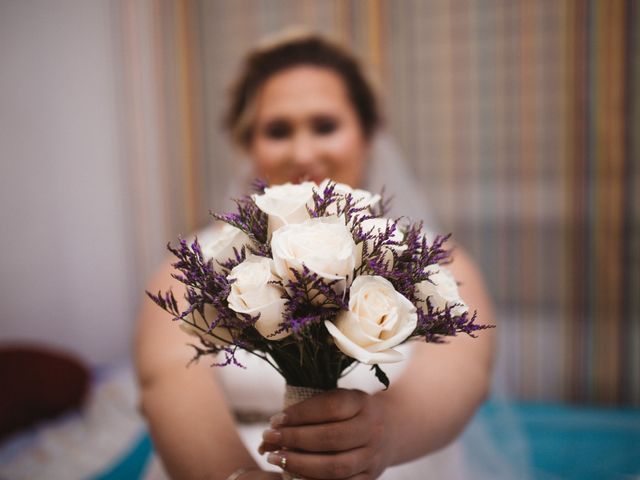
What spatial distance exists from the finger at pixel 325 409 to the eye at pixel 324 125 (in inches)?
34.4

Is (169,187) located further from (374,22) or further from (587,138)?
(587,138)

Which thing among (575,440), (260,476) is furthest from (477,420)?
(260,476)

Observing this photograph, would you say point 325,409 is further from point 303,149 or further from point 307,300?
point 303,149

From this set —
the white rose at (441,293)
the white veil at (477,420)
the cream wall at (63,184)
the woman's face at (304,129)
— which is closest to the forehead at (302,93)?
the woman's face at (304,129)

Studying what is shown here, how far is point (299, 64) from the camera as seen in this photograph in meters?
1.44

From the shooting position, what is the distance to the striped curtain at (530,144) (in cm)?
223

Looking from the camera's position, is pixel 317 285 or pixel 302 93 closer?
pixel 317 285

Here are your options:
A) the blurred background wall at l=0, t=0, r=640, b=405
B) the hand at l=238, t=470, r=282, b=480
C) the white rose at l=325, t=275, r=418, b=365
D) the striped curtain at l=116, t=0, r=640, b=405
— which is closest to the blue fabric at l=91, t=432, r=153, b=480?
the hand at l=238, t=470, r=282, b=480

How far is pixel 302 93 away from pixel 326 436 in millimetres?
992

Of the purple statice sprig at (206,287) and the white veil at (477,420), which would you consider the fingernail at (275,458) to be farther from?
the white veil at (477,420)

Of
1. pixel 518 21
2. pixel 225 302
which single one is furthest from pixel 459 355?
pixel 518 21

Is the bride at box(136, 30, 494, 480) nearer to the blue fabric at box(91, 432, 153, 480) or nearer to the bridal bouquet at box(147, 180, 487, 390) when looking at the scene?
the bridal bouquet at box(147, 180, 487, 390)

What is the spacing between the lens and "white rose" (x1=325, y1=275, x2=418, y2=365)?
1.76ft

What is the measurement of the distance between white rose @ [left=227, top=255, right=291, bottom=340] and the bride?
0.52 feet
